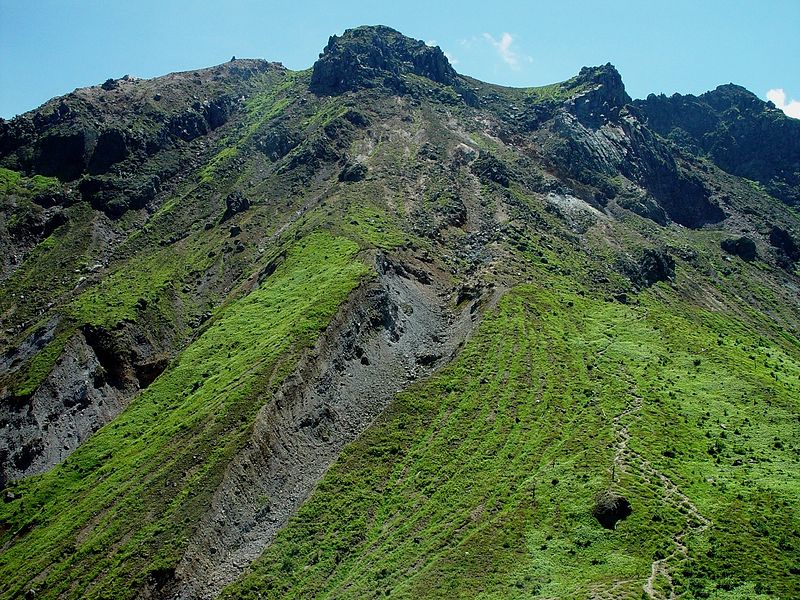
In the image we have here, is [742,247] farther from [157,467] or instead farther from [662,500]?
[157,467]

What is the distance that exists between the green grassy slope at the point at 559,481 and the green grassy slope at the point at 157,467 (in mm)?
10747

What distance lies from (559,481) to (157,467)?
42345 mm

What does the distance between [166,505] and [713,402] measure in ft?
203

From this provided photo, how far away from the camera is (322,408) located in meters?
74.4

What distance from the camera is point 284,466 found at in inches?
2643

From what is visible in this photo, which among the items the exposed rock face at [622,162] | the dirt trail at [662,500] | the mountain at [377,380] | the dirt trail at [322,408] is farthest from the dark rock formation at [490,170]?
the dirt trail at [662,500]

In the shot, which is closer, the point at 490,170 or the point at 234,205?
the point at 234,205

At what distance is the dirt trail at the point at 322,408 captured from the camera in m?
57.5

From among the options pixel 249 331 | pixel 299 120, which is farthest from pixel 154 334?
pixel 299 120

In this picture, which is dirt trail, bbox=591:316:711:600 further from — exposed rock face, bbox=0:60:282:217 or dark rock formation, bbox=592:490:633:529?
exposed rock face, bbox=0:60:282:217

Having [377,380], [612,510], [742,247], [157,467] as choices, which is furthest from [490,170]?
[612,510]

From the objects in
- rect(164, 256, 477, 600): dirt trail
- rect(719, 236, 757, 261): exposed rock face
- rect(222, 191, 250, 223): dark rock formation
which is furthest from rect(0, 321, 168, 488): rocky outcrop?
rect(719, 236, 757, 261): exposed rock face

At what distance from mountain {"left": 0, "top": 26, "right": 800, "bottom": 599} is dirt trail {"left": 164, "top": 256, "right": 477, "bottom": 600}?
1.16 feet

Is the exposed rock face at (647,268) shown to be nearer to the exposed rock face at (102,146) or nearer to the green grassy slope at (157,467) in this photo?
the green grassy slope at (157,467)
